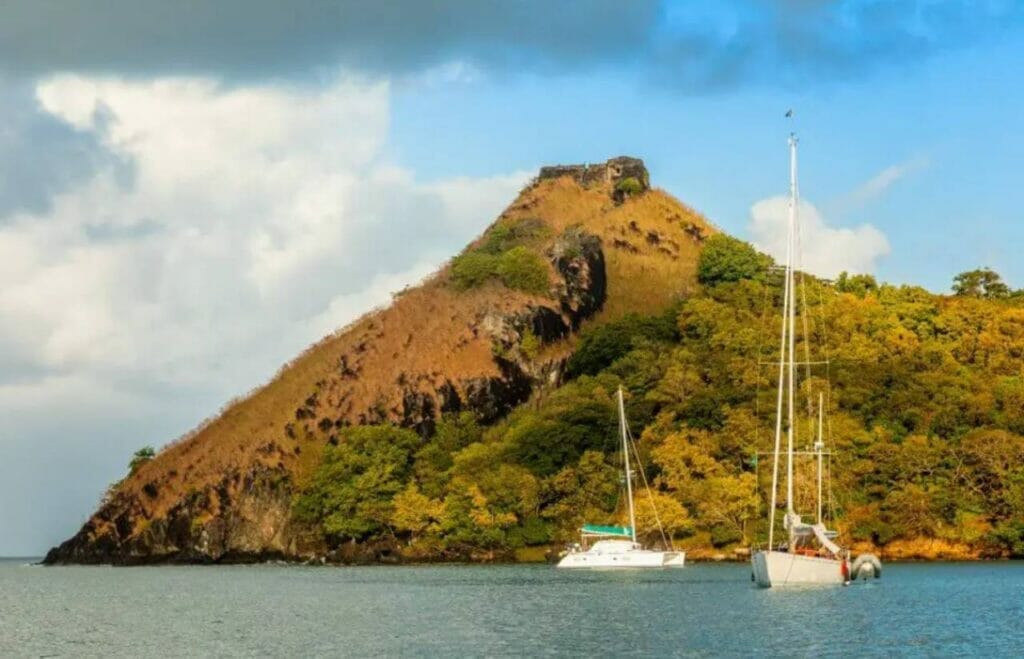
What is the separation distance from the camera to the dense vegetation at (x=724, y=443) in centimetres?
12250

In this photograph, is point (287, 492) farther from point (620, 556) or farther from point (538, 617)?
point (538, 617)

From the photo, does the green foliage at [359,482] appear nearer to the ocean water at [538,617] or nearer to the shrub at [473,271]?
the shrub at [473,271]

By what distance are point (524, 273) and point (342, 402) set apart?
30994 mm

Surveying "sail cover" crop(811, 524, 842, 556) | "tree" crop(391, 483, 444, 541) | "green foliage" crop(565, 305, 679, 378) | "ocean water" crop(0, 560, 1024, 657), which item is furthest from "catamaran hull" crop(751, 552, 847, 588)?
"green foliage" crop(565, 305, 679, 378)

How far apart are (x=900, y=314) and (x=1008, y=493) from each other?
46.5 meters

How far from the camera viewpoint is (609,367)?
164m

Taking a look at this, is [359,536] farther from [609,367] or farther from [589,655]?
[589,655]

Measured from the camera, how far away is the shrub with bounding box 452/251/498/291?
183m

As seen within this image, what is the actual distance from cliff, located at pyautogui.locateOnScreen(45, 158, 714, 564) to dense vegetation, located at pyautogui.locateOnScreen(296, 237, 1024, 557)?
A: 14.7 ft

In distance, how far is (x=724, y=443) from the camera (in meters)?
132

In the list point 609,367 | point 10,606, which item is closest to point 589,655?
point 10,606

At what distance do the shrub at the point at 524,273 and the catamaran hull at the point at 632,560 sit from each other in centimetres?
7064

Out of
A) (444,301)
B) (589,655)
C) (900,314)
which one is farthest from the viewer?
(444,301)

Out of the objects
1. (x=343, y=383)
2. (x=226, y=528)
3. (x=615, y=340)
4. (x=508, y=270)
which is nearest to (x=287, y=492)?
(x=226, y=528)
